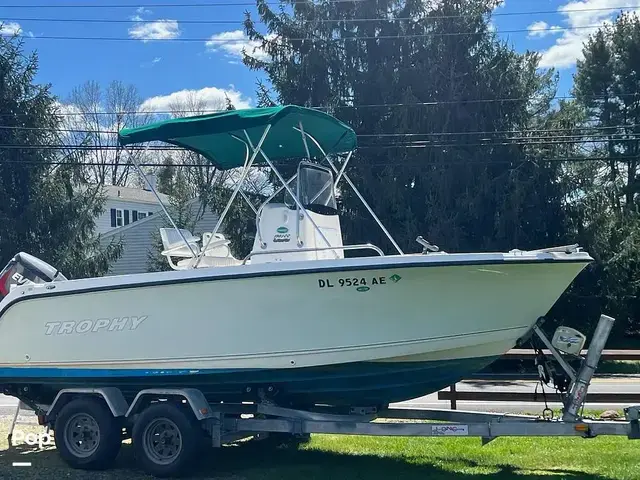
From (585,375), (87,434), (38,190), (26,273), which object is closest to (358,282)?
(585,375)

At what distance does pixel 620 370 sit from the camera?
65.9 feet

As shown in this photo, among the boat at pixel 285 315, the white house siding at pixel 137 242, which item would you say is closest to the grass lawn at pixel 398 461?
the boat at pixel 285 315

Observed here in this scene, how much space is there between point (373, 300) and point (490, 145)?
1614 cm

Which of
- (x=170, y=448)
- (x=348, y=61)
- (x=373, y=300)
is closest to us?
(x=373, y=300)

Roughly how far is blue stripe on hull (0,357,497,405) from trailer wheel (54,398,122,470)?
0.27 meters

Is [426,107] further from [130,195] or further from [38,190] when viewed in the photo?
[130,195]

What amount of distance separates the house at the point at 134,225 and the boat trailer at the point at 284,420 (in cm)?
2094

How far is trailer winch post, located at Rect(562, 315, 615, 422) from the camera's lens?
646 centimetres

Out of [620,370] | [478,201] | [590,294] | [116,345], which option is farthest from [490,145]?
[116,345]

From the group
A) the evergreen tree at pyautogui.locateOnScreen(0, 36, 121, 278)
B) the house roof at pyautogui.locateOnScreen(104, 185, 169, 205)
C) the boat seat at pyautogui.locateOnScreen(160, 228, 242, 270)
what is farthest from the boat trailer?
the house roof at pyautogui.locateOnScreen(104, 185, 169, 205)

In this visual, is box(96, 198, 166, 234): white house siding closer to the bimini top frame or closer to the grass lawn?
the bimini top frame

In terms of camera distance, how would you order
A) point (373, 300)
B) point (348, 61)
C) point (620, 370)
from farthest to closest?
point (348, 61)
point (620, 370)
point (373, 300)

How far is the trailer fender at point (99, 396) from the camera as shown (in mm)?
7465

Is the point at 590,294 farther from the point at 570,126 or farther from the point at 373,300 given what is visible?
the point at 373,300
